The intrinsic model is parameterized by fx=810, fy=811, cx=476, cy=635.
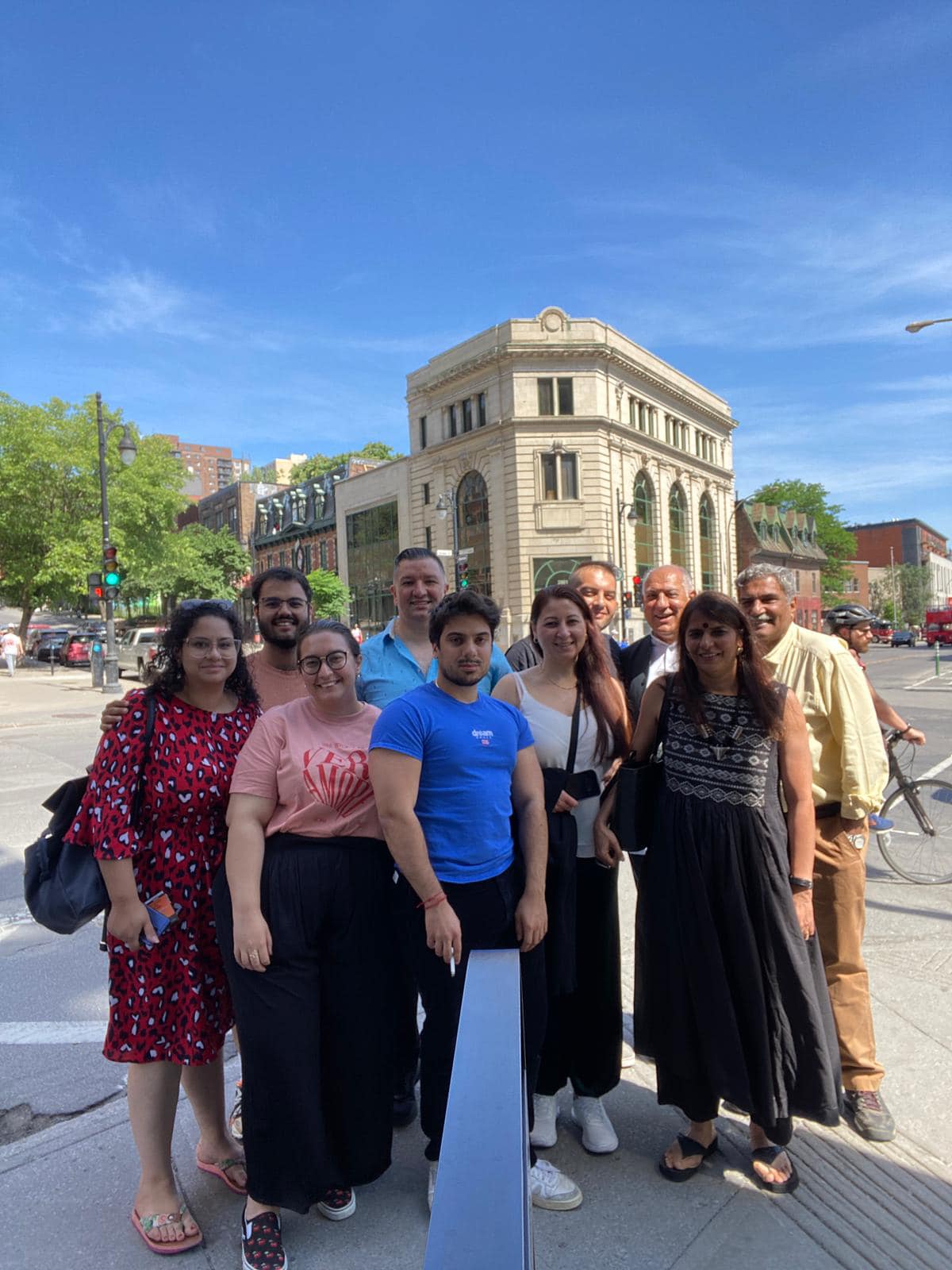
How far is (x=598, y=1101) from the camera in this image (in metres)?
2.97

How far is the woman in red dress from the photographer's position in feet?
8.20

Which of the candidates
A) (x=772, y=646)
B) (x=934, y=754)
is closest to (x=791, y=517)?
(x=934, y=754)

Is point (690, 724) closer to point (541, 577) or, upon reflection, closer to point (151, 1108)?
point (151, 1108)

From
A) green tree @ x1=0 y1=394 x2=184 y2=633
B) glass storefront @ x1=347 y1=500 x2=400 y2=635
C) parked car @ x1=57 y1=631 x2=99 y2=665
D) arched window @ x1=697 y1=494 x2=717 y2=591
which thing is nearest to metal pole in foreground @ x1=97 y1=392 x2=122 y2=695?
green tree @ x1=0 y1=394 x2=184 y2=633

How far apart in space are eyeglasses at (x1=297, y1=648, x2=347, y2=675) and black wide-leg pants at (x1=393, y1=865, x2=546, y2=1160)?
738 millimetres

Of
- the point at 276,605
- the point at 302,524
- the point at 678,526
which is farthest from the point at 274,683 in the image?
the point at 302,524

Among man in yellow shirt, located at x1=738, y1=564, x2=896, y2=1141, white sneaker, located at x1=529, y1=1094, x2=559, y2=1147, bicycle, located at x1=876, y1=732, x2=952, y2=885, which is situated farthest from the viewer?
bicycle, located at x1=876, y1=732, x2=952, y2=885

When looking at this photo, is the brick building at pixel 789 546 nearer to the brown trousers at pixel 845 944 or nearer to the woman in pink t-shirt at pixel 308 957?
the brown trousers at pixel 845 944

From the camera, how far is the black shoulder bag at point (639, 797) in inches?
115

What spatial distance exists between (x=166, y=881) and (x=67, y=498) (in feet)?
131

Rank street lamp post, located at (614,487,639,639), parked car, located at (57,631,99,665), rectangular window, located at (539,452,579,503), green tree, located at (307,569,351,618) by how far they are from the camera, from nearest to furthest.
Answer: parked car, located at (57,631,99,665)
street lamp post, located at (614,487,639,639)
rectangular window, located at (539,452,579,503)
green tree, located at (307,569,351,618)

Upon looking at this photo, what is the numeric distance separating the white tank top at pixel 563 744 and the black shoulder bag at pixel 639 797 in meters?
0.10

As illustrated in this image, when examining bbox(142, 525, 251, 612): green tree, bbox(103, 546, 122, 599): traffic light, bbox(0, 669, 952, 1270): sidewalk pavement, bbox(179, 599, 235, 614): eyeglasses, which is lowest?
bbox(0, 669, 952, 1270): sidewalk pavement

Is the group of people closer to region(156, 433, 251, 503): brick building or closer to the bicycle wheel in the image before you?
the bicycle wheel
